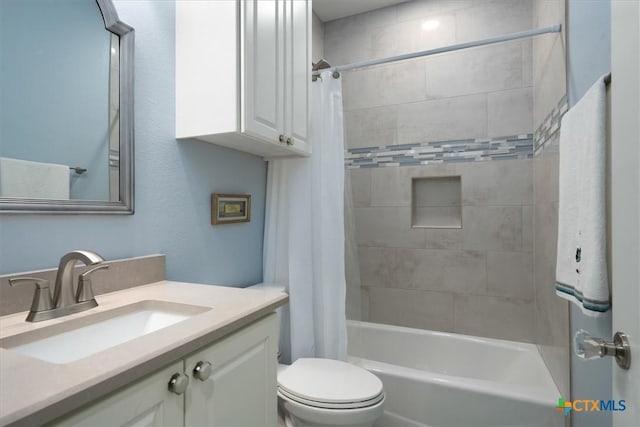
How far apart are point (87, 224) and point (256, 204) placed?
96 cm

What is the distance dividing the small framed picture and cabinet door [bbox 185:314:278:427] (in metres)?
0.75

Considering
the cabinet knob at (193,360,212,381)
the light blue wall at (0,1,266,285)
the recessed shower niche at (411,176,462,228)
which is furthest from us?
the recessed shower niche at (411,176,462,228)

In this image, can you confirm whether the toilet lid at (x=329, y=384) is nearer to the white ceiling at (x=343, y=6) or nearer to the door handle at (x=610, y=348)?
the door handle at (x=610, y=348)

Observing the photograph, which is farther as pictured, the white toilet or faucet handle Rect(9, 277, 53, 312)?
the white toilet

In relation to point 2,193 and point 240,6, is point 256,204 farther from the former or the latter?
point 2,193

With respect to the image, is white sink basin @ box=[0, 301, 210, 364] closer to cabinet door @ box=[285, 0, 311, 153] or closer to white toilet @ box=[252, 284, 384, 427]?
white toilet @ box=[252, 284, 384, 427]

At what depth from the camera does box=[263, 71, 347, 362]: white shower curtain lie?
1848 mm

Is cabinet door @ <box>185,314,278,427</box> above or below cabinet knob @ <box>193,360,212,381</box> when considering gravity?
below

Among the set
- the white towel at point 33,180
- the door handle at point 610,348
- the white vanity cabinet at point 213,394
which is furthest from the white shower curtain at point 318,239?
the door handle at point 610,348

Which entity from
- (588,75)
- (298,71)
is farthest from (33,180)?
(588,75)

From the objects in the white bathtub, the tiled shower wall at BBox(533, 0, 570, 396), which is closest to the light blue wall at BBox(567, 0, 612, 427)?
the tiled shower wall at BBox(533, 0, 570, 396)

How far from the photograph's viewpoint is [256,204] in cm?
194

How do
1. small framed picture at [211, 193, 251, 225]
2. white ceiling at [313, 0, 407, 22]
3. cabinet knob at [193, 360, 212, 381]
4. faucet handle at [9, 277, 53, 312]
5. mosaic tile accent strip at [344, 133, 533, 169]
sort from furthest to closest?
white ceiling at [313, 0, 407, 22] → mosaic tile accent strip at [344, 133, 533, 169] → small framed picture at [211, 193, 251, 225] → faucet handle at [9, 277, 53, 312] → cabinet knob at [193, 360, 212, 381]

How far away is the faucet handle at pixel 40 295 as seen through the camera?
0.83 meters
